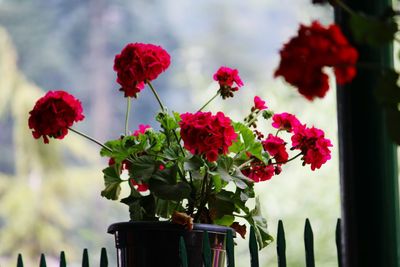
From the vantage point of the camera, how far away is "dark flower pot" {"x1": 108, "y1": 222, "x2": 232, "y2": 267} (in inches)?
67.8

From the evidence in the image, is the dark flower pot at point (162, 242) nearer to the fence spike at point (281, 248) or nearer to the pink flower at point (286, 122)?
the fence spike at point (281, 248)

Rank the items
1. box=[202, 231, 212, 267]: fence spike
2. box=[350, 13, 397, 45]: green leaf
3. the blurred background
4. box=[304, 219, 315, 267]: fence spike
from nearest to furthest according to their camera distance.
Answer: box=[350, 13, 397, 45]: green leaf < box=[304, 219, 315, 267]: fence spike < box=[202, 231, 212, 267]: fence spike < the blurred background

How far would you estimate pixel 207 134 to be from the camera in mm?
1765

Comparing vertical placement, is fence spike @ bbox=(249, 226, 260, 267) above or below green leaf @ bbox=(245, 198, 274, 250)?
below

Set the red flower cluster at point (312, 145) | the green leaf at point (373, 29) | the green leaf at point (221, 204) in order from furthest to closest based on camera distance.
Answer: the red flower cluster at point (312, 145)
the green leaf at point (221, 204)
the green leaf at point (373, 29)

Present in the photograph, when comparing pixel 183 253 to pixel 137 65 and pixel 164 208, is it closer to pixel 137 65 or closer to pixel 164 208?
pixel 164 208

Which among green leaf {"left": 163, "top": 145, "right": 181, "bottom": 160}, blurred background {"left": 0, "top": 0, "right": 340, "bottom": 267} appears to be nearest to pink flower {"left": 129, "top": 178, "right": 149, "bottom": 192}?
green leaf {"left": 163, "top": 145, "right": 181, "bottom": 160}

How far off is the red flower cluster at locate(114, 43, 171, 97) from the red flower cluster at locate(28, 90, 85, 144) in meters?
0.12

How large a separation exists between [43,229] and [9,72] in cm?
176

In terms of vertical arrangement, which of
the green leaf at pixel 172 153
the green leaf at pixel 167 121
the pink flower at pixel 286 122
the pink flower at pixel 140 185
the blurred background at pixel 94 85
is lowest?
the pink flower at pixel 140 185

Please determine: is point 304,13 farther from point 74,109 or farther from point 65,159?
point 74,109

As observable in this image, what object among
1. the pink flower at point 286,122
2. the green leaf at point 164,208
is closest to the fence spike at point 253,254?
the green leaf at point 164,208

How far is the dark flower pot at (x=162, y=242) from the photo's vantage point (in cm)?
172

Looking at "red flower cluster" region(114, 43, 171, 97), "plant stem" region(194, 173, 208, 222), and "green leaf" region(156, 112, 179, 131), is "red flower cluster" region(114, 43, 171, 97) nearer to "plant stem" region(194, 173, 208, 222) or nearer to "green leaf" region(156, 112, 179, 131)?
"green leaf" region(156, 112, 179, 131)
